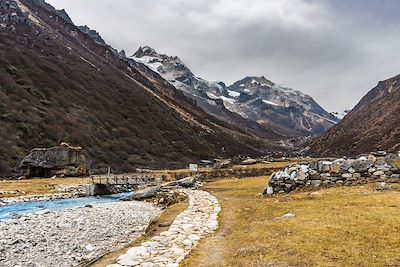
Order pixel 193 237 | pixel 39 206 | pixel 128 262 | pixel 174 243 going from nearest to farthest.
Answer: pixel 128 262 → pixel 174 243 → pixel 193 237 → pixel 39 206

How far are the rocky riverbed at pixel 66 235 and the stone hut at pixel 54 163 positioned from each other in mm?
43277

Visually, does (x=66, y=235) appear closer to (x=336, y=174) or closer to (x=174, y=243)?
(x=174, y=243)

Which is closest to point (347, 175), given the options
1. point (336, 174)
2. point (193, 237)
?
point (336, 174)

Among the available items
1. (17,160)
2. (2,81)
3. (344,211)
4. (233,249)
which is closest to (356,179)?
(344,211)

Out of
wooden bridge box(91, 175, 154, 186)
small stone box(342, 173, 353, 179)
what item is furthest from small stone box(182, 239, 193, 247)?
wooden bridge box(91, 175, 154, 186)

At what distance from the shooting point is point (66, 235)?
88.3ft

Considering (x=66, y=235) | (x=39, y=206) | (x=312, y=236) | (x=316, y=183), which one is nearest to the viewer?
(x=312, y=236)

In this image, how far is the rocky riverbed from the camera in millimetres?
21531

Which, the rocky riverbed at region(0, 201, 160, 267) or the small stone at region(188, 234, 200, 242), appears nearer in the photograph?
the small stone at region(188, 234, 200, 242)

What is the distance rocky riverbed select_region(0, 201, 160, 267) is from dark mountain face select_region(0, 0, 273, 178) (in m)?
49.5

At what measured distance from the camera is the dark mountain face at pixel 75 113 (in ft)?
348

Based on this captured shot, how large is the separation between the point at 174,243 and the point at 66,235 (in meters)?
12.3

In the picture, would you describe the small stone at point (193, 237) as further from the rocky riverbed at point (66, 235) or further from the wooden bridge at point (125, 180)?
the wooden bridge at point (125, 180)

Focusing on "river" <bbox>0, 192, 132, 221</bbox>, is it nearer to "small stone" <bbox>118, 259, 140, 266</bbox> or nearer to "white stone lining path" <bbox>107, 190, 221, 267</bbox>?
"white stone lining path" <bbox>107, 190, 221, 267</bbox>
